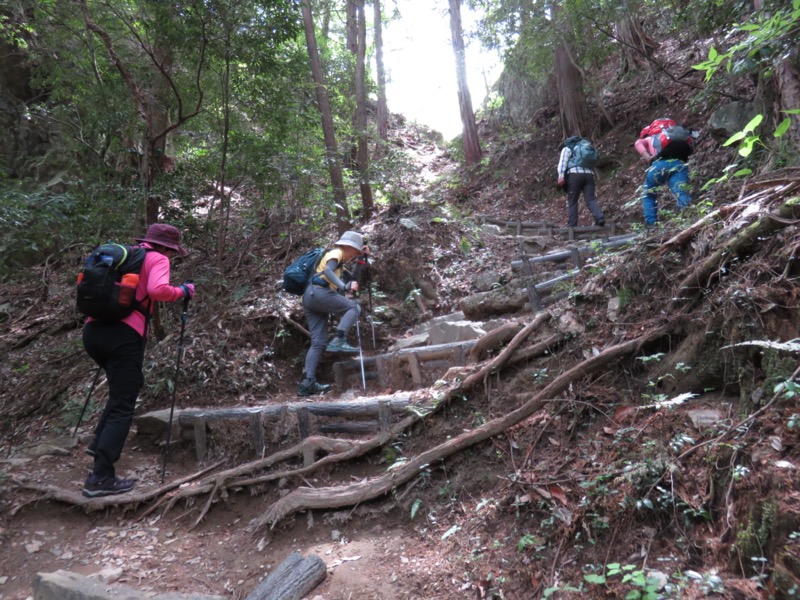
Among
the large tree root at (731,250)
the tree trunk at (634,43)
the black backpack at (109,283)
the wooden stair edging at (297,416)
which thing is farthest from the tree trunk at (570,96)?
the black backpack at (109,283)

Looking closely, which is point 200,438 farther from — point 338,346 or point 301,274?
point 301,274

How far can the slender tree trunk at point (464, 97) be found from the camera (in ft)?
54.1

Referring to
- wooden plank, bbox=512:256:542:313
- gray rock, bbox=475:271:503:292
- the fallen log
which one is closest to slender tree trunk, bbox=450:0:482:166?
gray rock, bbox=475:271:503:292

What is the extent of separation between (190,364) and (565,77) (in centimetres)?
1213

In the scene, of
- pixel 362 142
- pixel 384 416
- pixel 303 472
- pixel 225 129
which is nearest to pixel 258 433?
pixel 303 472

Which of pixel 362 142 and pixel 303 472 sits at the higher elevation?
pixel 362 142

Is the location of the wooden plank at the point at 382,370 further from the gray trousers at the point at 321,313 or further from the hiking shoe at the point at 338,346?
the gray trousers at the point at 321,313

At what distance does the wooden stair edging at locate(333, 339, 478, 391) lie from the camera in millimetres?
6086

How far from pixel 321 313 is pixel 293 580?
12.6 ft

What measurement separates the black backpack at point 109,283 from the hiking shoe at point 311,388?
2536mm

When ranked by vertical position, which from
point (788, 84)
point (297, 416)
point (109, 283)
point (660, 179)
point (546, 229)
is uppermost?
point (788, 84)

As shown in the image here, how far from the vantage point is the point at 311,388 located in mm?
6695

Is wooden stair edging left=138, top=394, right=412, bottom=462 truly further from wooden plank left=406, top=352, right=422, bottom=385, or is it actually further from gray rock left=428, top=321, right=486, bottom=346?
gray rock left=428, top=321, right=486, bottom=346

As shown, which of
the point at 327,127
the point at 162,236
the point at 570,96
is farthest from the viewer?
the point at 570,96
